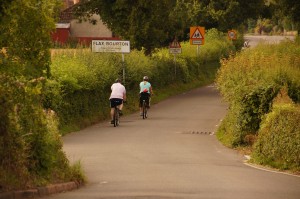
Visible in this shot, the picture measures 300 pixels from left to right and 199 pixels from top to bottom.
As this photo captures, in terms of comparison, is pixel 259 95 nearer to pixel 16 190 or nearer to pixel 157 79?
pixel 16 190

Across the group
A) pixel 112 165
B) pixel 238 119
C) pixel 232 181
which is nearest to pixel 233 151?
pixel 238 119

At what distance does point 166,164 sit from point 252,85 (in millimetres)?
7812

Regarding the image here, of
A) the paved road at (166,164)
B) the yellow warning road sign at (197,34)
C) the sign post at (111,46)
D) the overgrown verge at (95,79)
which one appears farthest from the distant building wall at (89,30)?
the paved road at (166,164)

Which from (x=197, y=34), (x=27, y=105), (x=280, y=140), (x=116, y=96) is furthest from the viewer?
(x=197, y=34)

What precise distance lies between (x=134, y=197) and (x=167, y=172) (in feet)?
17.8

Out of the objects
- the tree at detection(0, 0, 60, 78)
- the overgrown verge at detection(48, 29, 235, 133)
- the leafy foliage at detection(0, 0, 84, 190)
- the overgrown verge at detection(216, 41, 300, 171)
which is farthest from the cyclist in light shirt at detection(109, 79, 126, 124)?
the tree at detection(0, 0, 60, 78)

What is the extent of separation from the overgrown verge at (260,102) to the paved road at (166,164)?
861 mm

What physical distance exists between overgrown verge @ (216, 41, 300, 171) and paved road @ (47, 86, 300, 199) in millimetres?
861

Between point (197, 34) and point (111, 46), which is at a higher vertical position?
point (111, 46)

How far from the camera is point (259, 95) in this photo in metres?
29.8

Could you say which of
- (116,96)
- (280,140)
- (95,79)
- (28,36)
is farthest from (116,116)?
(28,36)

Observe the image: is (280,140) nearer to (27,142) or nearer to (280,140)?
(280,140)

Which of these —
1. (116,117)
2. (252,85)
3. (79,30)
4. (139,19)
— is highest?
(139,19)

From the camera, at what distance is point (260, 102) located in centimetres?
2978
